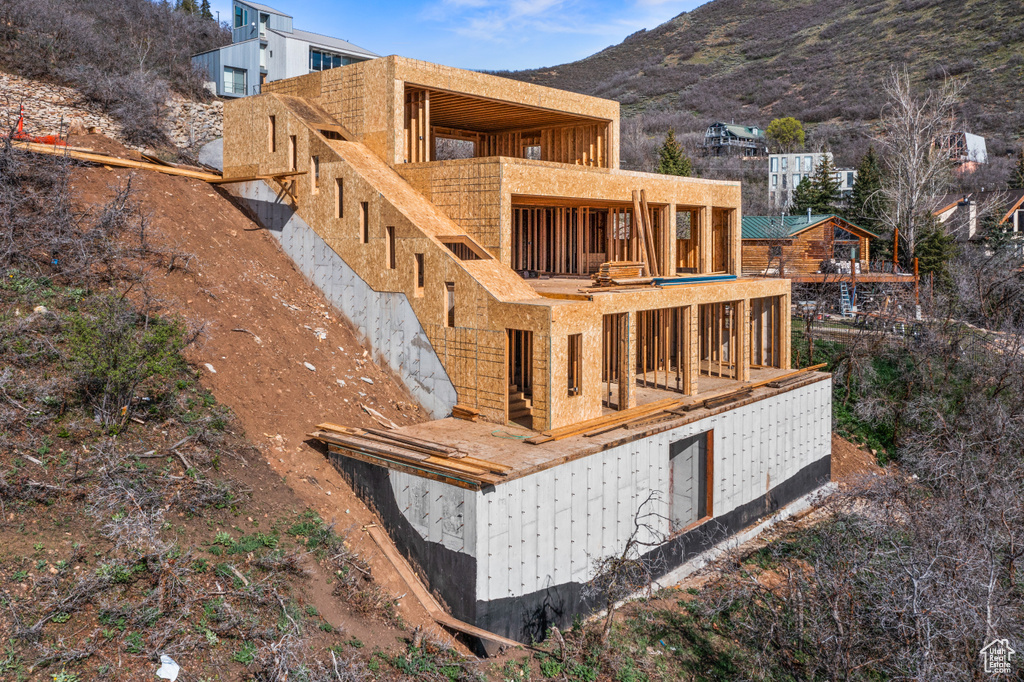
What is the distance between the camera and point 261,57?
A: 3472 cm

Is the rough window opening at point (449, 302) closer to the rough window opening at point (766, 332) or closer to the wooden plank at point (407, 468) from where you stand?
the wooden plank at point (407, 468)

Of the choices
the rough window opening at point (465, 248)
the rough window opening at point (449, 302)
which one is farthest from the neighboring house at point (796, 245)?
the rough window opening at point (449, 302)

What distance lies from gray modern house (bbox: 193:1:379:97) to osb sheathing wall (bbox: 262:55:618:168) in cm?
1617

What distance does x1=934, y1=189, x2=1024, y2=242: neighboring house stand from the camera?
139 ft

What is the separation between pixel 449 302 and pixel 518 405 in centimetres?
240

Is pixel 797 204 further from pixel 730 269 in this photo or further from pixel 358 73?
pixel 358 73

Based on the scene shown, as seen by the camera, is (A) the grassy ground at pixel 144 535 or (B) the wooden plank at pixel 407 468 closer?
(A) the grassy ground at pixel 144 535

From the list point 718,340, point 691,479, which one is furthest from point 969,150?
point 691,479

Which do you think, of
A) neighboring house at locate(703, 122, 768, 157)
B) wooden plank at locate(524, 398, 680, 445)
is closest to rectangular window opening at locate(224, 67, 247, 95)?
wooden plank at locate(524, 398, 680, 445)

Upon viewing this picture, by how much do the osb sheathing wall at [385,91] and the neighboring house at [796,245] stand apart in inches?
767

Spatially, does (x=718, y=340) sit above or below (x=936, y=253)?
below

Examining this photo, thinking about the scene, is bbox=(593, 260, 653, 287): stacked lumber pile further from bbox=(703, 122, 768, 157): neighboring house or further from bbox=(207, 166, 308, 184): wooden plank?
bbox=(703, 122, 768, 157): neighboring house

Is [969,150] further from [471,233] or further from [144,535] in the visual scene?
[144,535]

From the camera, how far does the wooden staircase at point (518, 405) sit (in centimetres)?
1455
